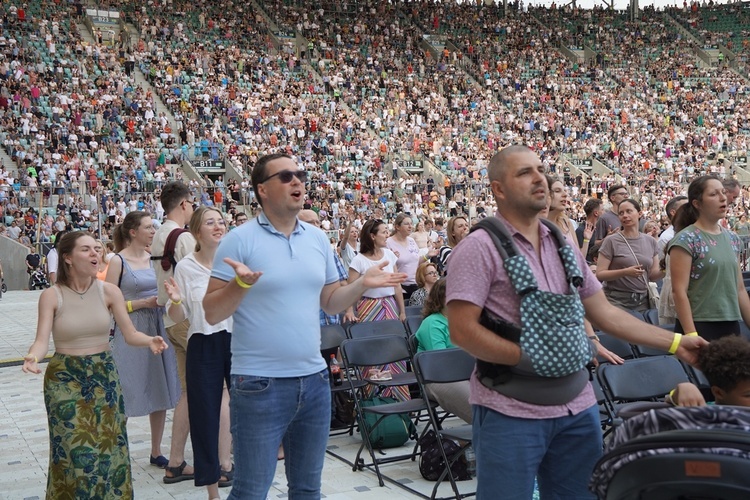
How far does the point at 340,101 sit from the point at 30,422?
26.7m

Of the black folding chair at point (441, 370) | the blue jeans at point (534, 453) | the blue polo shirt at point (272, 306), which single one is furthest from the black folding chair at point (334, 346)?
the blue jeans at point (534, 453)

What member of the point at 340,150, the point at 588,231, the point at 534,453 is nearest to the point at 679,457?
the point at 534,453

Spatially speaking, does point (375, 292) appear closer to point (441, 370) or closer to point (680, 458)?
point (441, 370)

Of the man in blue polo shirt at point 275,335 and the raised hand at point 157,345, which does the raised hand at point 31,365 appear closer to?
the raised hand at point 157,345

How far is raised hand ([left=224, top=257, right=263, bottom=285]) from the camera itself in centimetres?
307

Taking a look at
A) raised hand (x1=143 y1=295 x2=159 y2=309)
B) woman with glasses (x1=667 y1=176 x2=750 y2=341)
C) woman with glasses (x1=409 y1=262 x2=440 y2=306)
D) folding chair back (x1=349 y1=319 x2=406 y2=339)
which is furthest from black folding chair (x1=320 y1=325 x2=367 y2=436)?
woman with glasses (x1=667 y1=176 x2=750 y2=341)

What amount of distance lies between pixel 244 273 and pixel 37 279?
19.4 metres

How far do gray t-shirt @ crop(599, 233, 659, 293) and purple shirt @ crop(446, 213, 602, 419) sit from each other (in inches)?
152

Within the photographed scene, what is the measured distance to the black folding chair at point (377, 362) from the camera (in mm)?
5684

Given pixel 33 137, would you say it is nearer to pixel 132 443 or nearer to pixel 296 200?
pixel 132 443

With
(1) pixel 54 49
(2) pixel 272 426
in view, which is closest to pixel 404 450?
(2) pixel 272 426

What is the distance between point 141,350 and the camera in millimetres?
5602

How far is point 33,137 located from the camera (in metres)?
24.2

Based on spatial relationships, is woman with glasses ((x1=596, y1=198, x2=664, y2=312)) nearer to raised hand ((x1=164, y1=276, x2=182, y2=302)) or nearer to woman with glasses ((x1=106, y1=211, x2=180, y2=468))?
woman with glasses ((x1=106, y1=211, x2=180, y2=468))
